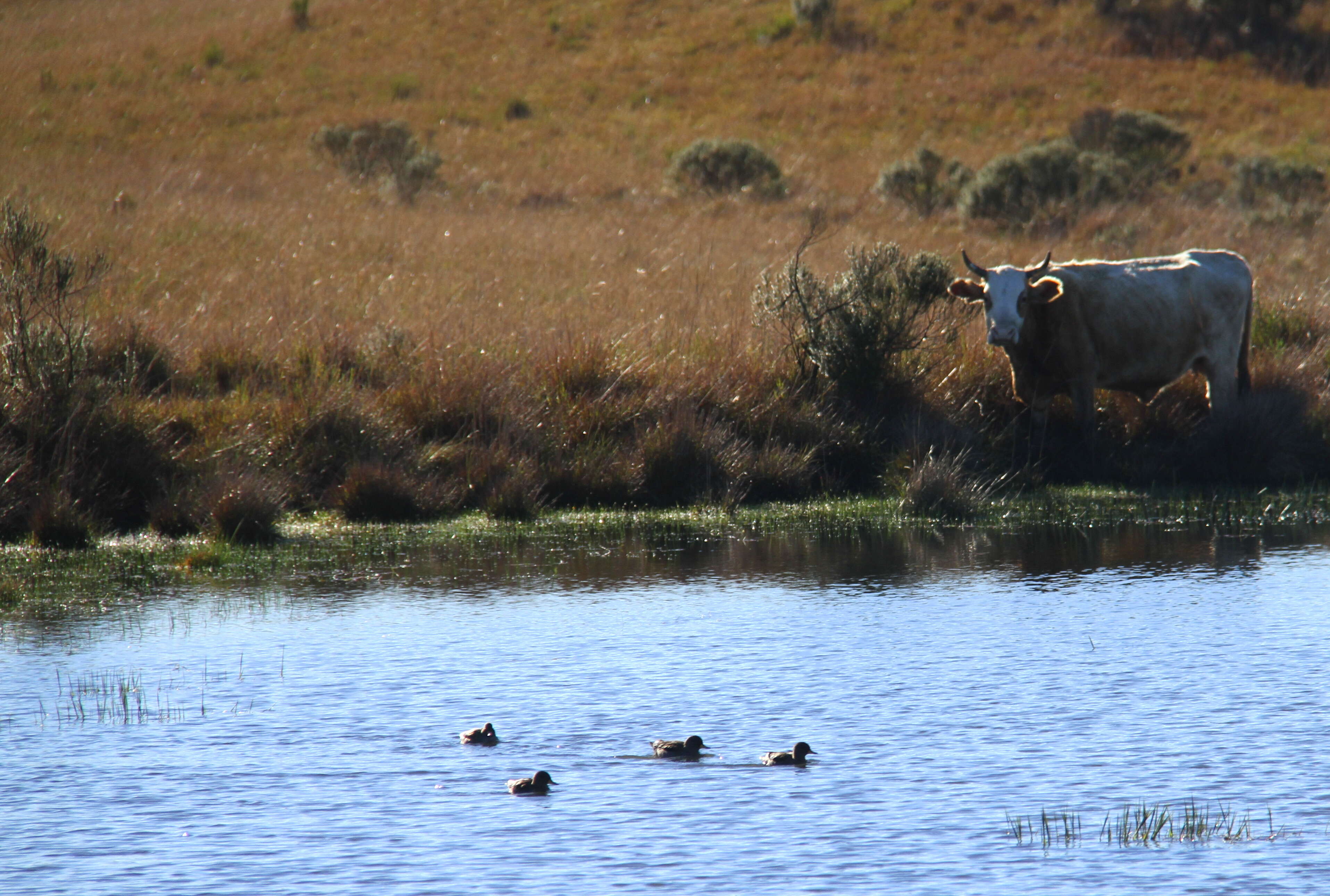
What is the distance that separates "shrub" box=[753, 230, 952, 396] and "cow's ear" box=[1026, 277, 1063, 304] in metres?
1.29

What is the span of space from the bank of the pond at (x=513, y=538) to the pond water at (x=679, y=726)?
0.82 ft

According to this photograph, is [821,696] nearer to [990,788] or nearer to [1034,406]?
[990,788]

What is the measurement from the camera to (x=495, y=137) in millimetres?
41625

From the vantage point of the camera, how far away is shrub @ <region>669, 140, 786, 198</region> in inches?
1328

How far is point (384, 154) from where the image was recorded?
34.0 metres

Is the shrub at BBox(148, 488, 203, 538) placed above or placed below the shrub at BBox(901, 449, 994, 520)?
above

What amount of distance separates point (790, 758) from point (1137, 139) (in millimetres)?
35339

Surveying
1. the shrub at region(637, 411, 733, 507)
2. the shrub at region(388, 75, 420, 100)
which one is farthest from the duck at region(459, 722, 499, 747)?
the shrub at region(388, 75, 420, 100)

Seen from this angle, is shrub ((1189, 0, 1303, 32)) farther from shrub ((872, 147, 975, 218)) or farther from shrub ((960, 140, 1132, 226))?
shrub ((960, 140, 1132, 226))

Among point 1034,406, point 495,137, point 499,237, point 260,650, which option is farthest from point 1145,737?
point 495,137

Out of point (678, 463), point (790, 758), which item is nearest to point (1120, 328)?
point (678, 463)

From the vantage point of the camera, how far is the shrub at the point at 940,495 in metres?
11.9

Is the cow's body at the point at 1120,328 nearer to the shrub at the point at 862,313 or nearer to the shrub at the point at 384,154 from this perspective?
the shrub at the point at 862,313

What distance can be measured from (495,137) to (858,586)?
3370 cm
